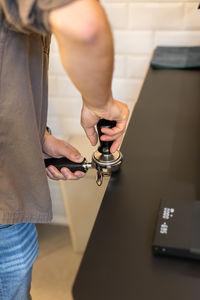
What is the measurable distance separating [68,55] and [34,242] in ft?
1.86

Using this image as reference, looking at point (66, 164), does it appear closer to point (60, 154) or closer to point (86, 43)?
point (60, 154)

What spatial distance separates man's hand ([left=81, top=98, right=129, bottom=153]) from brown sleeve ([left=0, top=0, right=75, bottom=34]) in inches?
8.5

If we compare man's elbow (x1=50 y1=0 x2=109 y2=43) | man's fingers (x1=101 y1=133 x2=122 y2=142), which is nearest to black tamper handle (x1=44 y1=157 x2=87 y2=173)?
man's fingers (x1=101 y1=133 x2=122 y2=142)

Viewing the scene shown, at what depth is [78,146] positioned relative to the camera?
1491 millimetres

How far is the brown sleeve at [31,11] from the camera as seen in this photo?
0.43 m

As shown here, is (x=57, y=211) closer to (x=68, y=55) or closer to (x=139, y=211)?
(x=139, y=211)

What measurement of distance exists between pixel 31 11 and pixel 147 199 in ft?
1.29

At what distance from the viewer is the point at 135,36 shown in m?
1.32

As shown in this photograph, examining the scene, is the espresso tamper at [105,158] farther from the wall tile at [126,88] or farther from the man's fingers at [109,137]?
the wall tile at [126,88]

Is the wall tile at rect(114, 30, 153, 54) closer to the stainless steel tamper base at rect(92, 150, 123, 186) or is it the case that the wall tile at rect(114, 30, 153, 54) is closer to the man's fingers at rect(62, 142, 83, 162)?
the man's fingers at rect(62, 142, 83, 162)

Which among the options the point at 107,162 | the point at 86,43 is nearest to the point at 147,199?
the point at 107,162

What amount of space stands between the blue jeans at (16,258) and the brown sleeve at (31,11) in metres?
0.50

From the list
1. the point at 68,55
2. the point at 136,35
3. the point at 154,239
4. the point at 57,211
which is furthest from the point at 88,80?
the point at 57,211

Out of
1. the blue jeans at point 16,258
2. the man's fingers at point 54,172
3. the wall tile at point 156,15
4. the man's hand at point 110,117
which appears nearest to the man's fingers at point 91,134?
the man's hand at point 110,117
